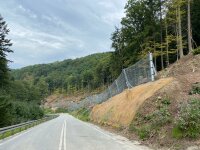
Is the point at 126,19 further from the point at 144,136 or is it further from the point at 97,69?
the point at 97,69

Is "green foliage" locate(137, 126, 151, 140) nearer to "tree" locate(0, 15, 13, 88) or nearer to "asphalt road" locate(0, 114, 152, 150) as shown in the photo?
"asphalt road" locate(0, 114, 152, 150)

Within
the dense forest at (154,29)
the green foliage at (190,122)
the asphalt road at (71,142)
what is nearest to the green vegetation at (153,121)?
the asphalt road at (71,142)

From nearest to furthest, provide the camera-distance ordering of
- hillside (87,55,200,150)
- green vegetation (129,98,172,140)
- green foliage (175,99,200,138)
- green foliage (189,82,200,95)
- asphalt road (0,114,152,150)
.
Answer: green foliage (175,99,200,138)
hillside (87,55,200,150)
asphalt road (0,114,152,150)
green vegetation (129,98,172,140)
green foliage (189,82,200,95)

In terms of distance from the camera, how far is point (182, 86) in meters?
20.7

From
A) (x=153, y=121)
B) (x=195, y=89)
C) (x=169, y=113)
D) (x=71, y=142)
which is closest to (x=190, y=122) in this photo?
(x=169, y=113)

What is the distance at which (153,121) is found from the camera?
18094 millimetres

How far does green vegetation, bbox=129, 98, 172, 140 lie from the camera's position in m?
17.1

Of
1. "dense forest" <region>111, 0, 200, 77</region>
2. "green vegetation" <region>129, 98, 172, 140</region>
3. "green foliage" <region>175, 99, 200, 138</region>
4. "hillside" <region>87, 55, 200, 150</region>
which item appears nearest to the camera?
"green foliage" <region>175, 99, 200, 138</region>

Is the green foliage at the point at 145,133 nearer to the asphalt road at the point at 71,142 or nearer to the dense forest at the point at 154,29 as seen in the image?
the asphalt road at the point at 71,142

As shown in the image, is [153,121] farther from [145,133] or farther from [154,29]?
[154,29]

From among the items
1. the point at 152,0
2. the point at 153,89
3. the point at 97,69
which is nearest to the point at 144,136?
the point at 153,89

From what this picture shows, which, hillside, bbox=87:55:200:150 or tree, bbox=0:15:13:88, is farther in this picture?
tree, bbox=0:15:13:88

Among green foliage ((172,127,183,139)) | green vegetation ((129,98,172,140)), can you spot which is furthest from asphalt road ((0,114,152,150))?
green foliage ((172,127,183,139))

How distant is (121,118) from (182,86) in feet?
25.2
